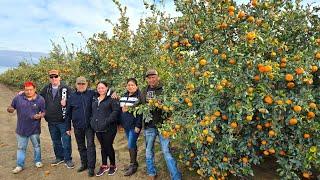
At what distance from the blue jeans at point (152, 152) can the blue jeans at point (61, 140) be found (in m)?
1.75

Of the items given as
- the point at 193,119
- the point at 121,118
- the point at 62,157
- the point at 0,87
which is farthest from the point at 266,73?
the point at 0,87

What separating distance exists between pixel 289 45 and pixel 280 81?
0.68 metres

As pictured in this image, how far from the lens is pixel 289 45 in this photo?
17.1ft

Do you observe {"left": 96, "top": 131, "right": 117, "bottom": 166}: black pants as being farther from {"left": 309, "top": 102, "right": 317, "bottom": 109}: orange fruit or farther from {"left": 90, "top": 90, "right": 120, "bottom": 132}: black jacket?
{"left": 309, "top": 102, "right": 317, "bottom": 109}: orange fruit

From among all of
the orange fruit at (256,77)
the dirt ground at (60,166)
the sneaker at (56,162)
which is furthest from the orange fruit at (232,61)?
the sneaker at (56,162)

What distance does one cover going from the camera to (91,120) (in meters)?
6.50

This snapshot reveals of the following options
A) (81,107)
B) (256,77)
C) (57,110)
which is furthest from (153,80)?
(57,110)

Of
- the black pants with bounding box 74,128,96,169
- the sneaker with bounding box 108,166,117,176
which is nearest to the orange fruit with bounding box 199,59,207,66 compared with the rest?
the black pants with bounding box 74,128,96,169

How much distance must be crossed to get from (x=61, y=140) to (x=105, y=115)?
1.58m

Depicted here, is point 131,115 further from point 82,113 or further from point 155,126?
point 82,113

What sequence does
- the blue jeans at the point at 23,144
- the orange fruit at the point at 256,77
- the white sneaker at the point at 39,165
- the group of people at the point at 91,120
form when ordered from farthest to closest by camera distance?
the white sneaker at the point at 39,165
the blue jeans at the point at 23,144
the group of people at the point at 91,120
the orange fruit at the point at 256,77

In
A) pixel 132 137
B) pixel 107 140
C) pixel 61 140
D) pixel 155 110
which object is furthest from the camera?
pixel 61 140

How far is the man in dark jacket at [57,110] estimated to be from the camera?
7008 mm

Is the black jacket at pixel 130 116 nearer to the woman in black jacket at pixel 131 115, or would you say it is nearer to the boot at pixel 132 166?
the woman in black jacket at pixel 131 115
